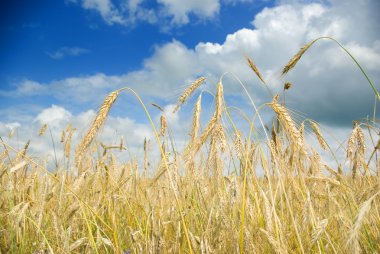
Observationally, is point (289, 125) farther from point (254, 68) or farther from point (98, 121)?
point (98, 121)

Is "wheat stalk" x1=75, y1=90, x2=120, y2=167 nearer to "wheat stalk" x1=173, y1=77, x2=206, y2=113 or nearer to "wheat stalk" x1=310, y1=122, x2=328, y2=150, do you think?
"wheat stalk" x1=173, y1=77, x2=206, y2=113

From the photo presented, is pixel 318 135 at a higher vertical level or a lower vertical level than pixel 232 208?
higher

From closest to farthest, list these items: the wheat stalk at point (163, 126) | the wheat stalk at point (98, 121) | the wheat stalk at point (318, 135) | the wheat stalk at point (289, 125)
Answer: the wheat stalk at point (289, 125)
the wheat stalk at point (98, 121)
the wheat stalk at point (318, 135)
the wheat stalk at point (163, 126)

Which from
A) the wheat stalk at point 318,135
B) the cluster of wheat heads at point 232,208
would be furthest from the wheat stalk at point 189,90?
the wheat stalk at point 318,135

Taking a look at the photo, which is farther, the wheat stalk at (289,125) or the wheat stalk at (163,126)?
the wheat stalk at (163,126)

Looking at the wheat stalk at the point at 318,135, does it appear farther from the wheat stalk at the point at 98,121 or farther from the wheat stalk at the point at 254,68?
the wheat stalk at the point at 98,121

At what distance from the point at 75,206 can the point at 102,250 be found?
19.3 inches

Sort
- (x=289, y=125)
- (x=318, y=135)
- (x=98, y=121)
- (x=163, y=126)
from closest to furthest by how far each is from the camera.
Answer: (x=289, y=125)
(x=98, y=121)
(x=318, y=135)
(x=163, y=126)

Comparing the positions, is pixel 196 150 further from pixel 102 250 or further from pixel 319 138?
pixel 319 138

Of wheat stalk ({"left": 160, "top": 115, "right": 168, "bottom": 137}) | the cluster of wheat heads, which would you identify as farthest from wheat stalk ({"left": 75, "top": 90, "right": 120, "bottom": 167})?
wheat stalk ({"left": 160, "top": 115, "right": 168, "bottom": 137})

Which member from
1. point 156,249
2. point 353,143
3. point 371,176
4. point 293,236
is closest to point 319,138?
point 353,143

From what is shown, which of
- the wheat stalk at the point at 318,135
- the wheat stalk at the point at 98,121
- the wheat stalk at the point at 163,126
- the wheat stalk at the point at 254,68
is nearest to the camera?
the wheat stalk at the point at 98,121

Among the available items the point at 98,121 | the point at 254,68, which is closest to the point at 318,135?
the point at 254,68

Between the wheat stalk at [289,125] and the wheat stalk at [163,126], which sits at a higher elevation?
the wheat stalk at [163,126]
